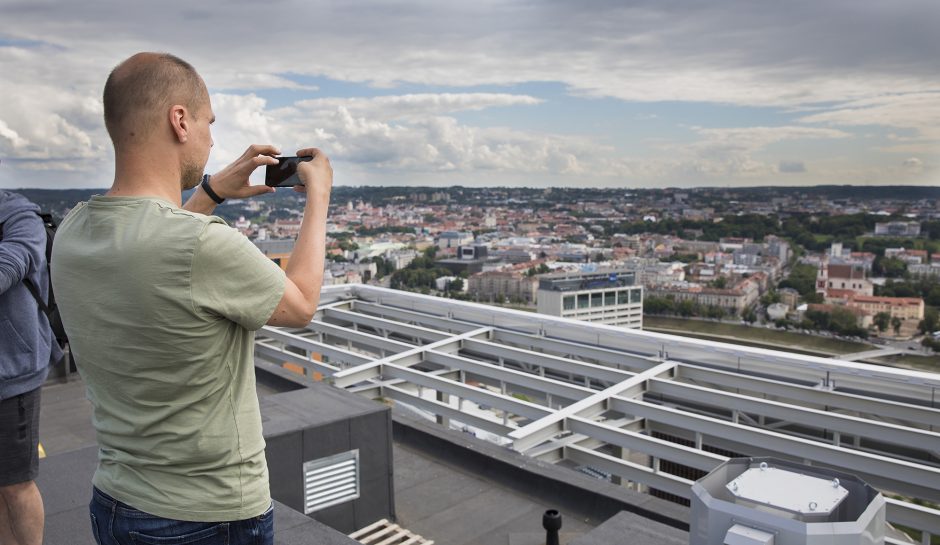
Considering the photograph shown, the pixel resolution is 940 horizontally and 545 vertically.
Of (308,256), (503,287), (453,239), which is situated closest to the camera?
(308,256)

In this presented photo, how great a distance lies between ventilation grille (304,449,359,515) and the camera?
455 cm

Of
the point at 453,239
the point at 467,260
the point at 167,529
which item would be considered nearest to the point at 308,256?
the point at 167,529

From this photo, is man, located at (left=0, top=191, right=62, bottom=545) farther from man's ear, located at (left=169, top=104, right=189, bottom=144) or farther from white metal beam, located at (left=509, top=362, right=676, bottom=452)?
white metal beam, located at (left=509, top=362, right=676, bottom=452)

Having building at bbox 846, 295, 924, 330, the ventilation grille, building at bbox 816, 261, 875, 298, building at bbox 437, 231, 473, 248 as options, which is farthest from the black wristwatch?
building at bbox 437, 231, 473, 248

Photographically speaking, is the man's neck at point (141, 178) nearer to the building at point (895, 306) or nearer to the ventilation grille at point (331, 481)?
the ventilation grille at point (331, 481)

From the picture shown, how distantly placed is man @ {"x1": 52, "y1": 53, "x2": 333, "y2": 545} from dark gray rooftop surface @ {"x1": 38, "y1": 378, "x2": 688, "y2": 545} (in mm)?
1855

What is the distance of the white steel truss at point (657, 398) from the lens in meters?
5.40

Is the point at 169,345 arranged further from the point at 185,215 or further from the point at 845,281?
the point at 845,281

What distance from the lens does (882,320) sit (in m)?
36.5

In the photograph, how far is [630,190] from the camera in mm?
82312

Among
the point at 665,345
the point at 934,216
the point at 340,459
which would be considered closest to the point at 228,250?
the point at 340,459

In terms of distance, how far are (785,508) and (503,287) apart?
1760 inches

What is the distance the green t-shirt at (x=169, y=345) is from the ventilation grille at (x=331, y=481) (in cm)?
334

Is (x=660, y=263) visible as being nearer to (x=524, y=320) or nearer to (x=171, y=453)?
(x=524, y=320)
